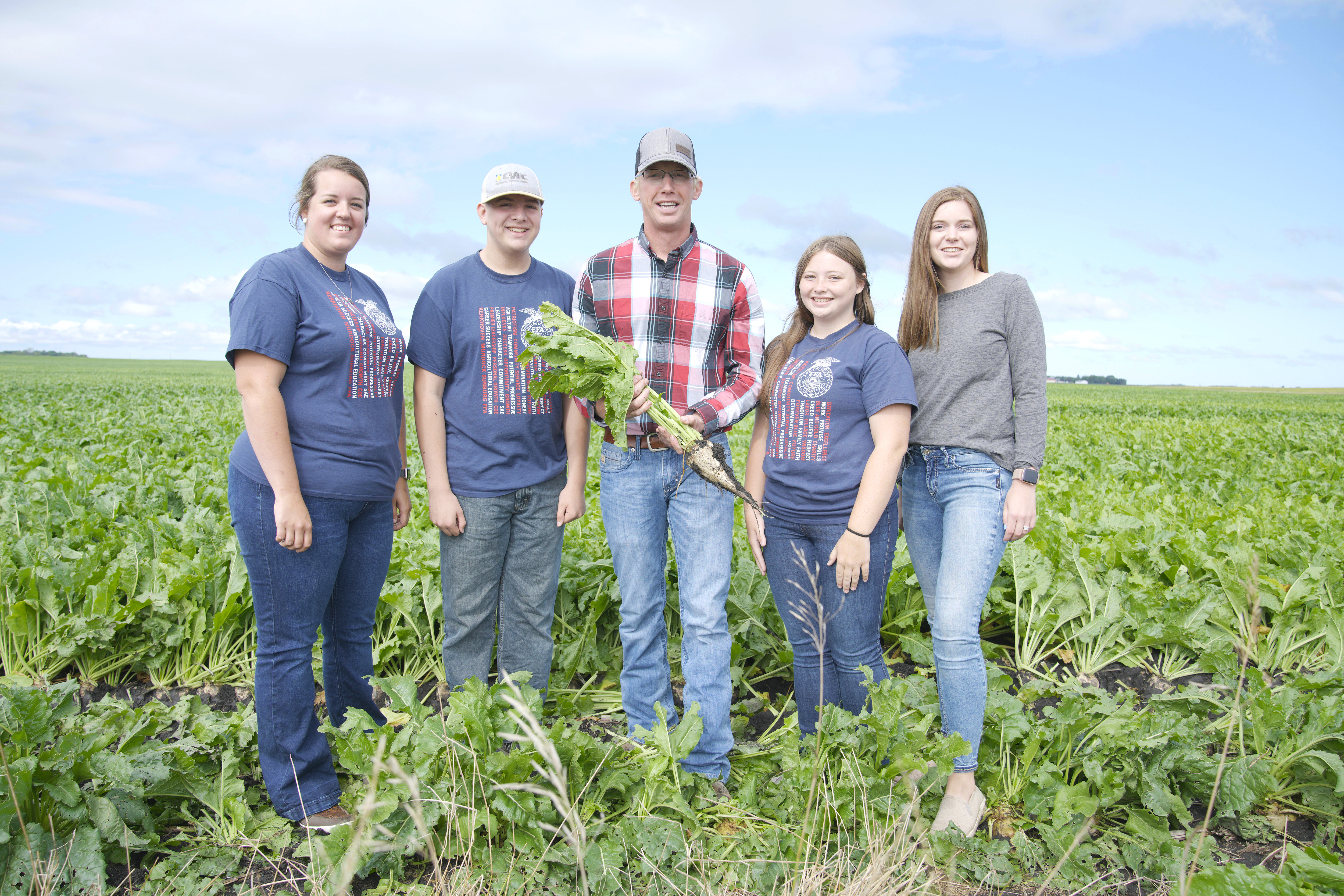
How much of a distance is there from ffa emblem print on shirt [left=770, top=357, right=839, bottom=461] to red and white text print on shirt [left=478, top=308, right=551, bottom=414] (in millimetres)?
1024

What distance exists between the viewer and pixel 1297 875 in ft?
7.50

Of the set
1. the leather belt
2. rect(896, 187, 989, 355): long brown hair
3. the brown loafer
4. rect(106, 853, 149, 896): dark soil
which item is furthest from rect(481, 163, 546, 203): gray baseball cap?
rect(106, 853, 149, 896): dark soil

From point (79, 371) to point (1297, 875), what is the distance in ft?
256

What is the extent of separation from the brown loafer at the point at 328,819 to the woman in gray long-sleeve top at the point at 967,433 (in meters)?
2.38

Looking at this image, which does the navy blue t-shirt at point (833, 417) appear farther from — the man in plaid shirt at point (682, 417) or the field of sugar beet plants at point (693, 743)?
the field of sugar beet plants at point (693, 743)

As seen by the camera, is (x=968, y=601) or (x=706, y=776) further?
(x=706, y=776)

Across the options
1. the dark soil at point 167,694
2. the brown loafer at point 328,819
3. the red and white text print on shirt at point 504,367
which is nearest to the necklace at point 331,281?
the red and white text print on shirt at point 504,367

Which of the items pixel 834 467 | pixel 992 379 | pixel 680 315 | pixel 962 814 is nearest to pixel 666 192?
pixel 680 315

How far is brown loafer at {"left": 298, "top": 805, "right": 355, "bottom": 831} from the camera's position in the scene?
10.0 ft

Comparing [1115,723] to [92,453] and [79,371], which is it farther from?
[79,371]

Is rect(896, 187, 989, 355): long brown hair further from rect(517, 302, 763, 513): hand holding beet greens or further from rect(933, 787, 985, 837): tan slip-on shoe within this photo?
rect(933, 787, 985, 837): tan slip-on shoe

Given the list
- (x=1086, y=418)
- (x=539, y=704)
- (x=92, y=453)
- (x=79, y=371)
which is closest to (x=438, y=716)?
(x=539, y=704)

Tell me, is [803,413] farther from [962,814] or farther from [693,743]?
[962,814]

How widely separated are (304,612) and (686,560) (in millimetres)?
1553
